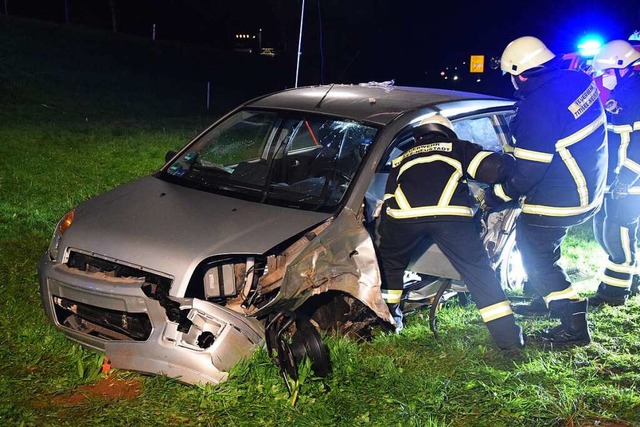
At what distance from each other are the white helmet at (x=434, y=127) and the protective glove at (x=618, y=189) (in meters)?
1.78

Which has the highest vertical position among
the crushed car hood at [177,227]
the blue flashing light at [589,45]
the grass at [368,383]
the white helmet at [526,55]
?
the blue flashing light at [589,45]

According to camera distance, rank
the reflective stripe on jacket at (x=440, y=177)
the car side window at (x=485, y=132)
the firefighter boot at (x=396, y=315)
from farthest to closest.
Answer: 1. the car side window at (x=485, y=132)
2. the firefighter boot at (x=396, y=315)
3. the reflective stripe on jacket at (x=440, y=177)

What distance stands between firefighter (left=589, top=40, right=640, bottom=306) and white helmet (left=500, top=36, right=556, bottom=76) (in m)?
1.32

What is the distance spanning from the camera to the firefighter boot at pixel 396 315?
13.9 feet

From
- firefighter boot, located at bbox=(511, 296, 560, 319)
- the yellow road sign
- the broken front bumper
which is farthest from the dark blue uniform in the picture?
the yellow road sign

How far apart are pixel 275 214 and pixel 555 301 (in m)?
1.81

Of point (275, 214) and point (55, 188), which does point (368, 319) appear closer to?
point (275, 214)

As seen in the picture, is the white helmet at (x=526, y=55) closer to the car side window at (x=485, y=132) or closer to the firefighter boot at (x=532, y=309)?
the car side window at (x=485, y=132)

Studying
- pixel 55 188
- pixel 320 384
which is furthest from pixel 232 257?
pixel 55 188

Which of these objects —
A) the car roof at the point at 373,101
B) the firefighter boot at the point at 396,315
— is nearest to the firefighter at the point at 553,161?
→ the car roof at the point at 373,101

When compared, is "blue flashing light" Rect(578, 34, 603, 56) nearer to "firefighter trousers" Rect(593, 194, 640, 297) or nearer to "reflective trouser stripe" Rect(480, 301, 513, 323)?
"firefighter trousers" Rect(593, 194, 640, 297)

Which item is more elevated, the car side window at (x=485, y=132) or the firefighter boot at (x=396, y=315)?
the car side window at (x=485, y=132)

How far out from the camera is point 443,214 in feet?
13.2

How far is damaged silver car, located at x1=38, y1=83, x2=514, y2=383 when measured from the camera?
360cm
